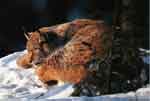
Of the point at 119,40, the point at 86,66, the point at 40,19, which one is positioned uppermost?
the point at 40,19

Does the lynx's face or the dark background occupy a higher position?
the dark background

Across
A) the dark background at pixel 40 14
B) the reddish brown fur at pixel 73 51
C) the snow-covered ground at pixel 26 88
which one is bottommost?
the snow-covered ground at pixel 26 88

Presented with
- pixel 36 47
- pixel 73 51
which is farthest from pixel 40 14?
pixel 73 51

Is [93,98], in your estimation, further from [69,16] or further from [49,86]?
[69,16]

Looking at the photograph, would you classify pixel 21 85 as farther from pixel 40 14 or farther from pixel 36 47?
pixel 40 14

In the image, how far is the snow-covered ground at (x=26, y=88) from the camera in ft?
7.57

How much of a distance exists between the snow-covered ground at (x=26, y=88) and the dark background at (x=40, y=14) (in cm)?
10

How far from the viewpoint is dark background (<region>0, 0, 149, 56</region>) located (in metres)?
2.37

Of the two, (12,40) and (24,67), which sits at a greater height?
(12,40)

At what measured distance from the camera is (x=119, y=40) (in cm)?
238

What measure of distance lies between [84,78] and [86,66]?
3.0 inches

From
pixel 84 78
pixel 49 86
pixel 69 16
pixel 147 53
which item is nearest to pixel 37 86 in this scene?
pixel 49 86

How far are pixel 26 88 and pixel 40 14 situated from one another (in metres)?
0.48

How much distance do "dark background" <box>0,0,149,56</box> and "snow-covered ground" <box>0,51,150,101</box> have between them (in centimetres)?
10
